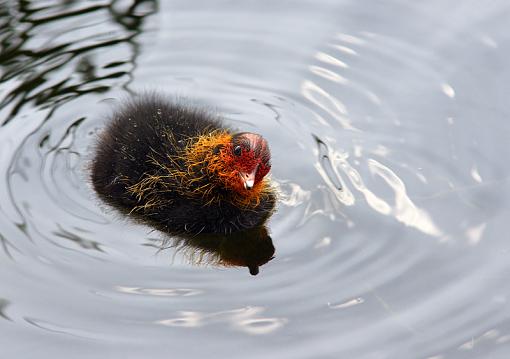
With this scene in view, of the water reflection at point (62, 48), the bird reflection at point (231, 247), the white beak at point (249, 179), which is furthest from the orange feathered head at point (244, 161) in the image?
the water reflection at point (62, 48)

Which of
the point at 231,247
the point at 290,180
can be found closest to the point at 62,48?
the point at 290,180

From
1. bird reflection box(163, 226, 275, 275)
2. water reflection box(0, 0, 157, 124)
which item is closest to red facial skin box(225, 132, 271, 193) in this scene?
bird reflection box(163, 226, 275, 275)

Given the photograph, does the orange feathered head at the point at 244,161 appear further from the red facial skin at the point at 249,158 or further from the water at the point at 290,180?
the water at the point at 290,180

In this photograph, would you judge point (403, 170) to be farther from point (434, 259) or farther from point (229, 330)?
point (229, 330)

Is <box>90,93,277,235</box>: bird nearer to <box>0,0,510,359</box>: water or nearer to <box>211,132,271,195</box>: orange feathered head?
<box>211,132,271,195</box>: orange feathered head

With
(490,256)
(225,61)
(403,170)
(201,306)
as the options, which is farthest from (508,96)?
(201,306)
